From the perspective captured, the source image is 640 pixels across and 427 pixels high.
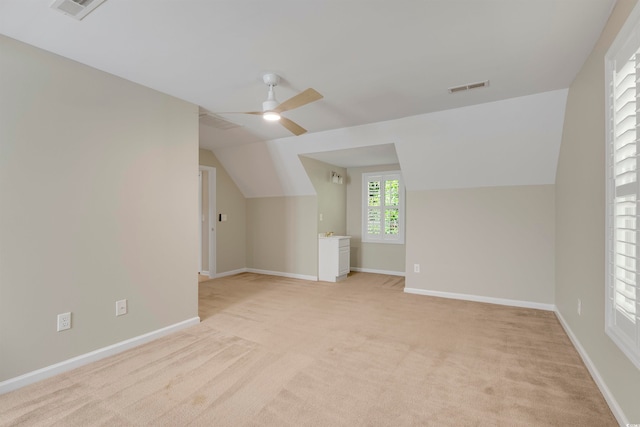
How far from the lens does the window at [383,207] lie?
618 centimetres

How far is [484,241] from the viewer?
431 cm

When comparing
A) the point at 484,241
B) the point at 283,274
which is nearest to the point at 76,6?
the point at 484,241

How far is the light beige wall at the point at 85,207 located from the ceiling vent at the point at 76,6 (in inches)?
26.2

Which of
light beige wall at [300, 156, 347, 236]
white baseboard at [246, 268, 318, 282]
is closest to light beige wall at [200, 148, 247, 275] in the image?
white baseboard at [246, 268, 318, 282]

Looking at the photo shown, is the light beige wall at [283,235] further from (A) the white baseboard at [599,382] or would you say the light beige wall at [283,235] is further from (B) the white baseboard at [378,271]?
(A) the white baseboard at [599,382]

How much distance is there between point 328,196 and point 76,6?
464cm

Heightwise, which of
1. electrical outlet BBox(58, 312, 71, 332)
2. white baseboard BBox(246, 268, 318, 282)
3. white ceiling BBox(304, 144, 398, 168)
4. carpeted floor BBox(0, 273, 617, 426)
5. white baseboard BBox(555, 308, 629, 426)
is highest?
white ceiling BBox(304, 144, 398, 168)

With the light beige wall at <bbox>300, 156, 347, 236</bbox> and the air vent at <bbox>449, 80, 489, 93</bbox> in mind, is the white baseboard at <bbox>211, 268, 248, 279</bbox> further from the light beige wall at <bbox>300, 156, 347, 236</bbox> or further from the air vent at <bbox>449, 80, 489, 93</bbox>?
the air vent at <bbox>449, 80, 489, 93</bbox>

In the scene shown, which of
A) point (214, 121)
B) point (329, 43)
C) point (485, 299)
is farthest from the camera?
point (485, 299)

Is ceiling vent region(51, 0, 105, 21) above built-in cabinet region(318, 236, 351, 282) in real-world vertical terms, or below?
above

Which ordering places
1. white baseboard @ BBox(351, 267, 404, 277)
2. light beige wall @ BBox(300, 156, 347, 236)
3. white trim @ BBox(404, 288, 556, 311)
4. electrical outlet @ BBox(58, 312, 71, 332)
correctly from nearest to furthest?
electrical outlet @ BBox(58, 312, 71, 332) → white trim @ BBox(404, 288, 556, 311) → light beige wall @ BBox(300, 156, 347, 236) → white baseboard @ BBox(351, 267, 404, 277)

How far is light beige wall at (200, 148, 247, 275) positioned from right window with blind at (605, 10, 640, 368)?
5465 mm

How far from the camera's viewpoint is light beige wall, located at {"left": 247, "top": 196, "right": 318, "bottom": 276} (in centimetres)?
585

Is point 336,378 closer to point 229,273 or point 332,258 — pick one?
point 332,258
